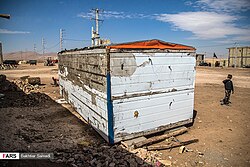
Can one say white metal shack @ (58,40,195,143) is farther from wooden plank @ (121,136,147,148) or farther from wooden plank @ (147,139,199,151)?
wooden plank @ (147,139,199,151)

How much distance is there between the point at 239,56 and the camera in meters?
38.3

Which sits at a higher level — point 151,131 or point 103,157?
point 151,131

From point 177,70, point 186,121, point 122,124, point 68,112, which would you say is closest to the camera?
point 122,124

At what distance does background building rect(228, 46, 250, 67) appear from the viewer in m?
36.9

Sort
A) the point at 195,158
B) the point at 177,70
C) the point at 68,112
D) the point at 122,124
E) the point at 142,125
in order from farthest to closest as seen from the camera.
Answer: the point at 68,112 < the point at 177,70 < the point at 142,125 < the point at 122,124 < the point at 195,158

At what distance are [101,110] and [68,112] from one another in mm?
3681

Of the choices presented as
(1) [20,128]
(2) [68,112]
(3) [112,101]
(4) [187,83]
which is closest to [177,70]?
(4) [187,83]

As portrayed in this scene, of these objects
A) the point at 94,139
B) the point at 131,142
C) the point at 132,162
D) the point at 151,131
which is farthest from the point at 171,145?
the point at 94,139

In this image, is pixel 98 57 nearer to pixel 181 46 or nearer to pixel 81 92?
pixel 81 92

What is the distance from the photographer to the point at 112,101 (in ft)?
15.8

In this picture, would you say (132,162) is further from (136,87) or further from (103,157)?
(136,87)

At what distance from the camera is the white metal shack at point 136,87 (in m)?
4.88

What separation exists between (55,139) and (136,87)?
2939 mm

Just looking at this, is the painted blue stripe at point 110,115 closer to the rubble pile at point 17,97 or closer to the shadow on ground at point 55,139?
the shadow on ground at point 55,139
